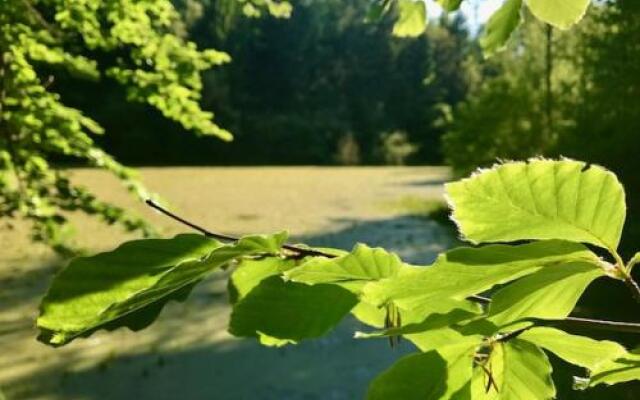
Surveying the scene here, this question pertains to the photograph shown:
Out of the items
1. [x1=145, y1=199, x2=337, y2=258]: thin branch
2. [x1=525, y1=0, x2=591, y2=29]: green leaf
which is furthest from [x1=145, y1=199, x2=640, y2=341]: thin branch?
[x1=525, y1=0, x2=591, y2=29]: green leaf

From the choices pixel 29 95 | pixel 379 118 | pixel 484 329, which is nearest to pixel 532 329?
pixel 484 329

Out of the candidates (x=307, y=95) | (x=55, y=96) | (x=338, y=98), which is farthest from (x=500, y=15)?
(x=338, y=98)

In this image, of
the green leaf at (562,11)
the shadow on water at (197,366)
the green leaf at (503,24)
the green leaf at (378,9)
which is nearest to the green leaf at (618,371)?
the green leaf at (562,11)

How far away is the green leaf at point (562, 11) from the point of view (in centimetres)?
28

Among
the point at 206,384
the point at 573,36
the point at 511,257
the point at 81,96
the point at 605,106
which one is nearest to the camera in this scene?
the point at 511,257

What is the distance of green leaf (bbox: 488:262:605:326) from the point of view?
20cm

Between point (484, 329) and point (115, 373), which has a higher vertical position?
point (484, 329)

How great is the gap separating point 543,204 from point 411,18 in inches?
13.4

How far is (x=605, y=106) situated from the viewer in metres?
6.11

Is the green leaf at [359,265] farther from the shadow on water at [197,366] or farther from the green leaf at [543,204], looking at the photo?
the shadow on water at [197,366]

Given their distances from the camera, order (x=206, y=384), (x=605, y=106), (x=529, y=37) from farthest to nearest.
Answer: (x=529, y=37), (x=605, y=106), (x=206, y=384)

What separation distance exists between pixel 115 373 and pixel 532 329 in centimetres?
327

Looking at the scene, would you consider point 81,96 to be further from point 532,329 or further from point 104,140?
point 532,329

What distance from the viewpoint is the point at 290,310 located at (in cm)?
24
